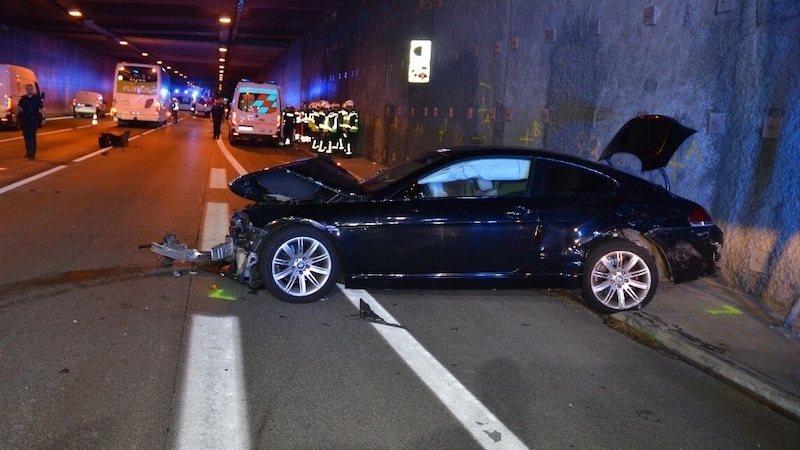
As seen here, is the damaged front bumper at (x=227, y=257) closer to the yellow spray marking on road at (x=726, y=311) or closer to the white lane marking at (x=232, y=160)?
the yellow spray marking on road at (x=726, y=311)

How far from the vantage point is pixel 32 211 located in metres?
10.3

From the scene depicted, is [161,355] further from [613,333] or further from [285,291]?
[613,333]

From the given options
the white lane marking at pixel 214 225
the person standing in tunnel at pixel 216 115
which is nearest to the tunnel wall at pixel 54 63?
the person standing in tunnel at pixel 216 115

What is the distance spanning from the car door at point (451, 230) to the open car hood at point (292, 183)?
623 mm

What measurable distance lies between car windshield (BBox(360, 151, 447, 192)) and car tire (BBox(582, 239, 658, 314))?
1.74 metres

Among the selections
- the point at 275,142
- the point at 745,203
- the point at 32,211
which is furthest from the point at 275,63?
the point at 745,203

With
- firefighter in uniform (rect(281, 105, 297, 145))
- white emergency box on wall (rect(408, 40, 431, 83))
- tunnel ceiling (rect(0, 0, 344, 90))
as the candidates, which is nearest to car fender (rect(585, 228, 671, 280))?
white emergency box on wall (rect(408, 40, 431, 83))

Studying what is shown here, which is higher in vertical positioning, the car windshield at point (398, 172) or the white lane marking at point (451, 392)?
the car windshield at point (398, 172)

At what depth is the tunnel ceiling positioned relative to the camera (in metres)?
30.2

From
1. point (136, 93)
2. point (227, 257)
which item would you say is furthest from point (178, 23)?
point (227, 257)

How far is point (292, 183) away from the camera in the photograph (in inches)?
277

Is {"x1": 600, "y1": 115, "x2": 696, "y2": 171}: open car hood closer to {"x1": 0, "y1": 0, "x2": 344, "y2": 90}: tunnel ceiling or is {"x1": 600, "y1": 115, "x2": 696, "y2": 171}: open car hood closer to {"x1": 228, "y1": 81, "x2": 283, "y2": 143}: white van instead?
{"x1": 228, "y1": 81, "x2": 283, "y2": 143}: white van

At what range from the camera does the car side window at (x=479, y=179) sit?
21.8 ft

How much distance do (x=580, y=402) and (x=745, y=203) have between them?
412 centimetres
